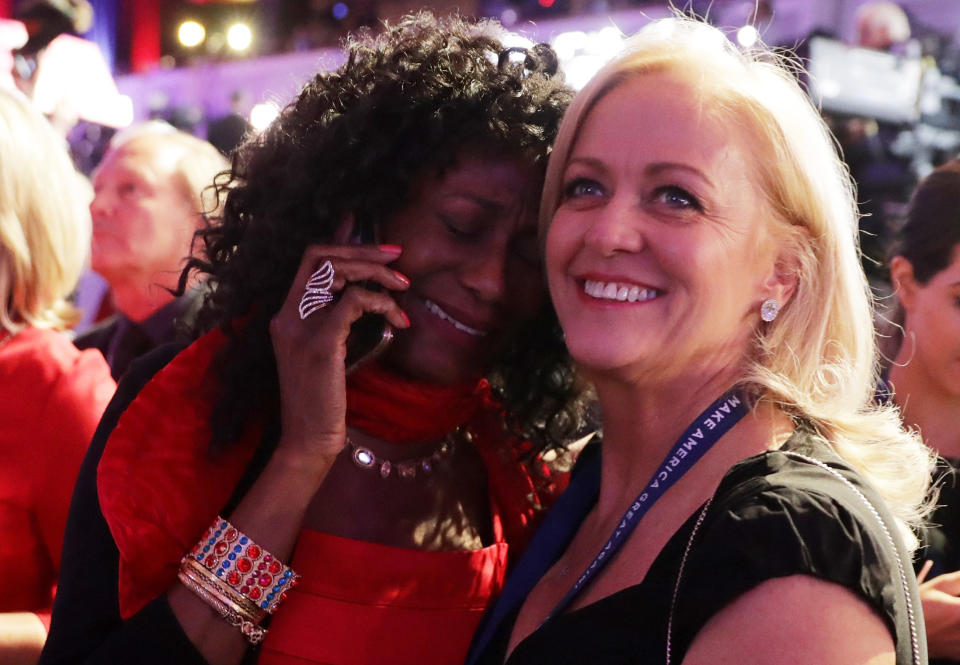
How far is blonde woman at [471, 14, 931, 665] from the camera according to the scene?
4.36 ft

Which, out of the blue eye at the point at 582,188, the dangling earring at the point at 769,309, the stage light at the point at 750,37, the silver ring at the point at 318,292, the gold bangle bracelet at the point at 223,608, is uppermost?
the stage light at the point at 750,37

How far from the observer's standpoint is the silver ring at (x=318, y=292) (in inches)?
67.0

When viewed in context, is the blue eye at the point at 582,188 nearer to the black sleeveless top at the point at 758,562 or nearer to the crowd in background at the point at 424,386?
the crowd in background at the point at 424,386

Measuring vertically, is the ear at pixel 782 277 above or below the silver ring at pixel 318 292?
above

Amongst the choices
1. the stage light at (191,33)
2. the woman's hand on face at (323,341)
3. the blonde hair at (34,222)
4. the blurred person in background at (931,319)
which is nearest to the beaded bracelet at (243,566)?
the woman's hand on face at (323,341)

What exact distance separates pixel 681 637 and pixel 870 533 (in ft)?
0.83

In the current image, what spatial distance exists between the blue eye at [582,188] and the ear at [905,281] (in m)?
1.37

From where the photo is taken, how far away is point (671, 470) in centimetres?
148

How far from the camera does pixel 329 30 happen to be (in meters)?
12.6

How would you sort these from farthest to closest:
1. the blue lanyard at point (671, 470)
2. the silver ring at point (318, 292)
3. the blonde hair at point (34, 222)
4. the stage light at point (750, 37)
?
the blonde hair at point (34, 222) → the stage light at point (750, 37) → the silver ring at point (318, 292) → the blue lanyard at point (671, 470)

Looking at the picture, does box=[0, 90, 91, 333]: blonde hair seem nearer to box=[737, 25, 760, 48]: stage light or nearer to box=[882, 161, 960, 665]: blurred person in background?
box=[737, 25, 760, 48]: stage light

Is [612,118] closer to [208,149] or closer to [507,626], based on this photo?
[507,626]

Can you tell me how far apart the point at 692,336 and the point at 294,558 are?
2.43ft

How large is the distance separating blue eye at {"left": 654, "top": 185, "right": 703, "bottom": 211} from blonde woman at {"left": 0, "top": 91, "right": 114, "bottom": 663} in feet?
4.44
